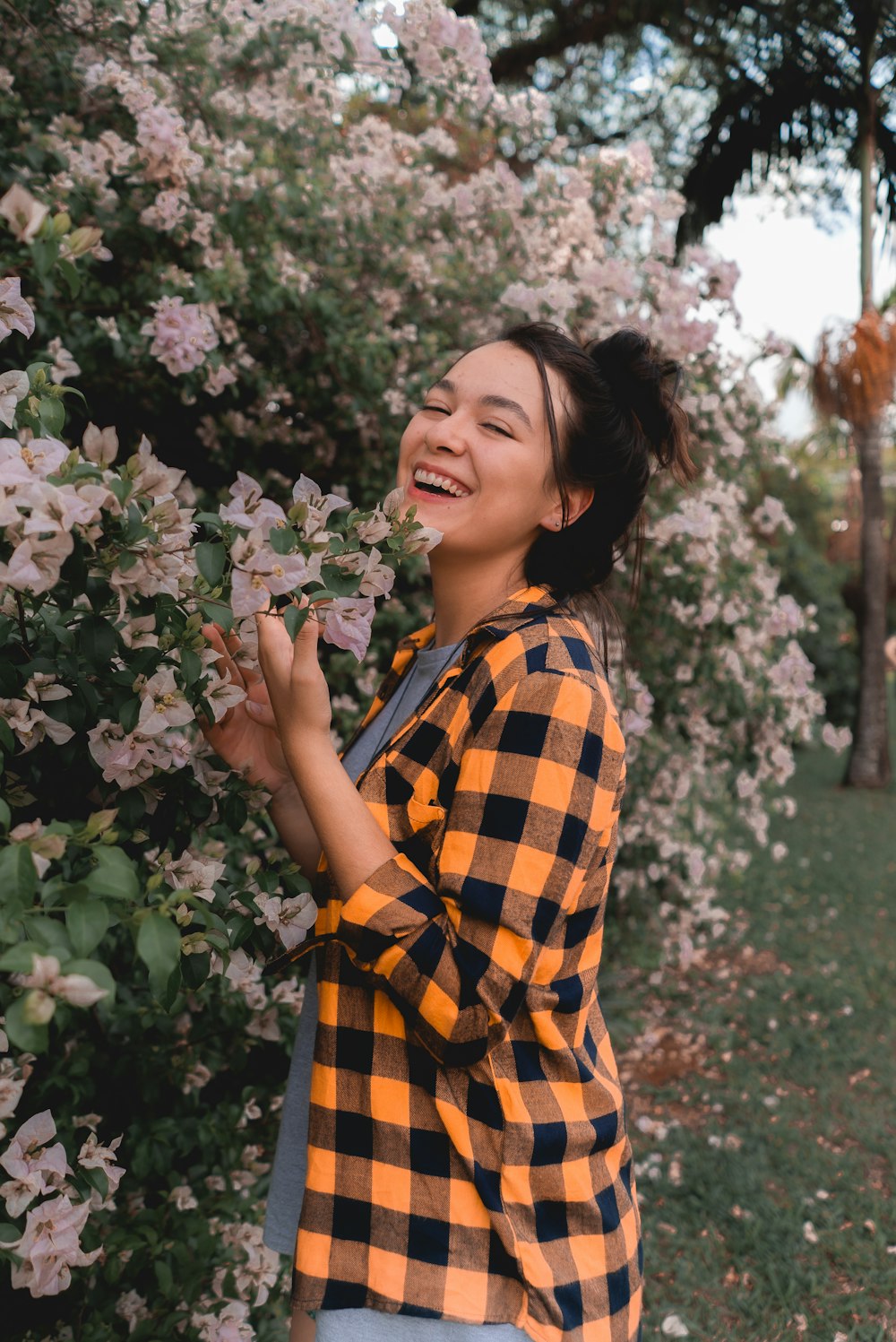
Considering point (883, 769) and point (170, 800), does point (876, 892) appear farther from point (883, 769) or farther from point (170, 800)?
point (170, 800)

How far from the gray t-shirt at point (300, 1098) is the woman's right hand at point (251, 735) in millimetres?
131

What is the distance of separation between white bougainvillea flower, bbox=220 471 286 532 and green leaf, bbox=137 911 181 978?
0.40 m

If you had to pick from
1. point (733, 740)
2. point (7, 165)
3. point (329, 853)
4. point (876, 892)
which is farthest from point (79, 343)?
point (876, 892)

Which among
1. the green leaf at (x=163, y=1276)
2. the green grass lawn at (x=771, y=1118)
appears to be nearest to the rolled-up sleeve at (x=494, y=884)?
the green leaf at (x=163, y=1276)

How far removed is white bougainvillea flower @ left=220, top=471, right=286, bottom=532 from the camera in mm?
1008

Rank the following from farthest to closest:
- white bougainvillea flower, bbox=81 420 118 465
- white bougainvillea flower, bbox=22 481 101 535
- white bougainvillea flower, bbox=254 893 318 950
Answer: white bougainvillea flower, bbox=254 893 318 950
white bougainvillea flower, bbox=81 420 118 465
white bougainvillea flower, bbox=22 481 101 535

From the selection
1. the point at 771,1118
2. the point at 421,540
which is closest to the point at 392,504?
the point at 421,540

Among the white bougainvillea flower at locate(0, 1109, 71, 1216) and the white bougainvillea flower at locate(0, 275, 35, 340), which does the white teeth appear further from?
the white bougainvillea flower at locate(0, 1109, 71, 1216)

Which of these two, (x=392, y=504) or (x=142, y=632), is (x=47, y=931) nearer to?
(x=142, y=632)

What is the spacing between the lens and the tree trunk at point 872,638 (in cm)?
961

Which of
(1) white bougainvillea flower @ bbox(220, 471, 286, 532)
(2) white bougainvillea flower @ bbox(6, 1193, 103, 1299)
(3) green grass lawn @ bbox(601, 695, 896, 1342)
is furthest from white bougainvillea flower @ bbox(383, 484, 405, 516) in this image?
(3) green grass lawn @ bbox(601, 695, 896, 1342)

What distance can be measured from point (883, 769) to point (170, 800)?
10.1 meters

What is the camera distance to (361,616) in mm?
1109

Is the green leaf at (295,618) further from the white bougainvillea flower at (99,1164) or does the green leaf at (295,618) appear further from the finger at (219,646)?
the white bougainvillea flower at (99,1164)
